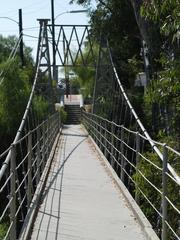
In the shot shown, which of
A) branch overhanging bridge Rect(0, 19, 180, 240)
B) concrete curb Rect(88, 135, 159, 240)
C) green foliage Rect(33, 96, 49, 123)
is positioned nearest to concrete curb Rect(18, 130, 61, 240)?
branch overhanging bridge Rect(0, 19, 180, 240)

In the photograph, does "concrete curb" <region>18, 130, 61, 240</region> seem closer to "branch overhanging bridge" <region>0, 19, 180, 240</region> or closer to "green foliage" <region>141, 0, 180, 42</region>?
"branch overhanging bridge" <region>0, 19, 180, 240</region>

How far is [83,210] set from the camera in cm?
872

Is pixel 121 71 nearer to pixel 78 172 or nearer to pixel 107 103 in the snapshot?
pixel 107 103

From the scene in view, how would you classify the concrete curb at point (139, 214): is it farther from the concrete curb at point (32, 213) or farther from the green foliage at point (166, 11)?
the green foliage at point (166, 11)

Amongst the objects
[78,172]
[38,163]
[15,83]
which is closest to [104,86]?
[15,83]

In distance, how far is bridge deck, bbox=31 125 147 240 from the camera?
283 inches

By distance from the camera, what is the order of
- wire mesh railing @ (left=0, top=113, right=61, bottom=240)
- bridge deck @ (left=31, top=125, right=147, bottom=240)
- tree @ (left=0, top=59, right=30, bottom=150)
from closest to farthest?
1. wire mesh railing @ (left=0, top=113, right=61, bottom=240)
2. bridge deck @ (left=31, top=125, right=147, bottom=240)
3. tree @ (left=0, top=59, right=30, bottom=150)

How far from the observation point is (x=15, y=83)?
2969 centimetres

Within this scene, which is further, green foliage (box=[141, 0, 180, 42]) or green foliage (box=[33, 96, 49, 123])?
green foliage (box=[33, 96, 49, 123])

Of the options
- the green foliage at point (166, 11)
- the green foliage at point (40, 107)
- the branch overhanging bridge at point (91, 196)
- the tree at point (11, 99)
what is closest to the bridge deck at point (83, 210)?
the branch overhanging bridge at point (91, 196)

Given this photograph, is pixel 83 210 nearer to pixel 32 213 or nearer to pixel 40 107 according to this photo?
pixel 32 213

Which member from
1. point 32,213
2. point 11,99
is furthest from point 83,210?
point 11,99

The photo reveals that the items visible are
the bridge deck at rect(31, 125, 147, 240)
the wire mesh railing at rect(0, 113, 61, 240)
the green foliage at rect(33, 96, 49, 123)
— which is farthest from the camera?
the green foliage at rect(33, 96, 49, 123)

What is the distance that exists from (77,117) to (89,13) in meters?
30.6
